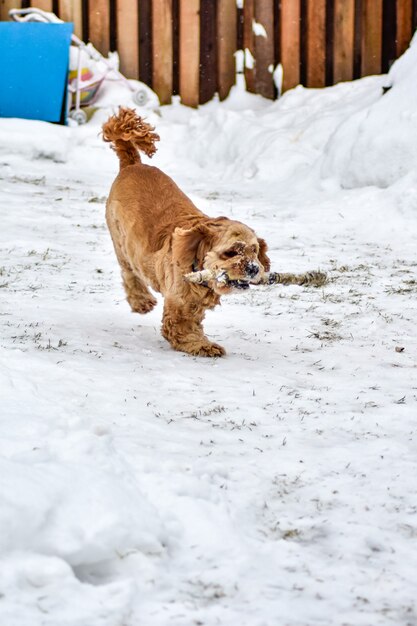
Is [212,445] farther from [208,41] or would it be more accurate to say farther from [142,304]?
[208,41]

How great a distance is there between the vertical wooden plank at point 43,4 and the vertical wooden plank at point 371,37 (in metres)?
4.19

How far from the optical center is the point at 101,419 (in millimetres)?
2973

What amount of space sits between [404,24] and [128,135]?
23.3 ft

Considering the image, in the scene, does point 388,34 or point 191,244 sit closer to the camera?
Answer: point 191,244

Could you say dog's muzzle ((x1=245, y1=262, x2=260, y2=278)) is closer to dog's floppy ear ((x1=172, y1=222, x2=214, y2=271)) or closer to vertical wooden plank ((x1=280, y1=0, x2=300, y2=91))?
dog's floppy ear ((x1=172, y1=222, x2=214, y2=271))

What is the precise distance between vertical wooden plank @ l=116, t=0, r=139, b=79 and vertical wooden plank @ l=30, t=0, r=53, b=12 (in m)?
0.93

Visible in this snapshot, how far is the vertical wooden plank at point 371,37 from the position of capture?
10.9m

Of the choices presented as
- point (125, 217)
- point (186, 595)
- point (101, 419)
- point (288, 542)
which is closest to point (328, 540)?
point (288, 542)

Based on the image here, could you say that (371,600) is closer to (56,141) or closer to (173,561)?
(173,561)

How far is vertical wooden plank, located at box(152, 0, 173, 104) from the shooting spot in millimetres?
11156

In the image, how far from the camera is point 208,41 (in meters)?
11.3

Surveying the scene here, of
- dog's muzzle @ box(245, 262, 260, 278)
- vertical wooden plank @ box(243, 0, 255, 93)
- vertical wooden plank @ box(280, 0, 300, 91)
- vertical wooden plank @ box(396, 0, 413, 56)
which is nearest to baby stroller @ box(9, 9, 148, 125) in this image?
vertical wooden plank @ box(243, 0, 255, 93)

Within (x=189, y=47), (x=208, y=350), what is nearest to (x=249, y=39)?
(x=189, y=47)

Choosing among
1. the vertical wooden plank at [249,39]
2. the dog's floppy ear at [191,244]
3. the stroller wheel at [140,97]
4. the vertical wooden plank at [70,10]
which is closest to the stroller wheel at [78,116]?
the stroller wheel at [140,97]
